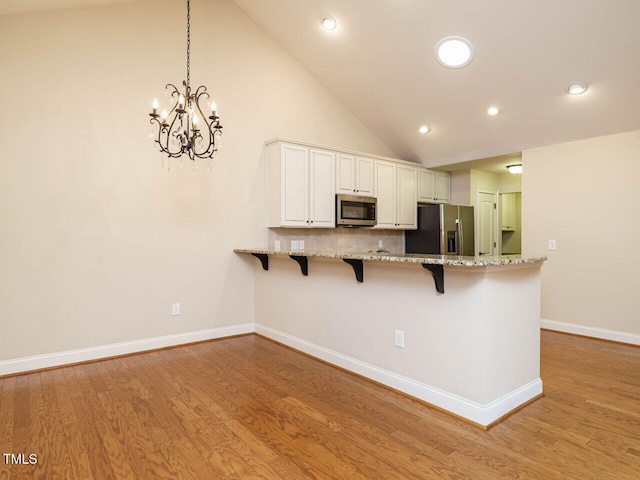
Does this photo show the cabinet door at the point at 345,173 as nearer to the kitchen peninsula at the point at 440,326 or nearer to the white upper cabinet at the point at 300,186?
the white upper cabinet at the point at 300,186

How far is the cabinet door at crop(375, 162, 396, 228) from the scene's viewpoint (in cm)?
543

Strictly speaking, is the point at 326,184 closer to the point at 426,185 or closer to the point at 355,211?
the point at 355,211

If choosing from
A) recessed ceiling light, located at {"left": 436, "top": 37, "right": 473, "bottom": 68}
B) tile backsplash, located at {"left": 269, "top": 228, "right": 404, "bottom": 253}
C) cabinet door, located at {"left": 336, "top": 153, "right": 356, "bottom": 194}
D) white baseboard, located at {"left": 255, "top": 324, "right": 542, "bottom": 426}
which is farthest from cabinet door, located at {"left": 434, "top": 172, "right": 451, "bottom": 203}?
white baseboard, located at {"left": 255, "top": 324, "right": 542, "bottom": 426}

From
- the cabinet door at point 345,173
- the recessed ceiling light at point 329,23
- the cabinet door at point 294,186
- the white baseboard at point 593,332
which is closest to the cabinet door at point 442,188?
the cabinet door at point 345,173

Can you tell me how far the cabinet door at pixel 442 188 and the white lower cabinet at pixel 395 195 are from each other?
55cm

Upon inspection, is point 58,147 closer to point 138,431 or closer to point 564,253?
point 138,431

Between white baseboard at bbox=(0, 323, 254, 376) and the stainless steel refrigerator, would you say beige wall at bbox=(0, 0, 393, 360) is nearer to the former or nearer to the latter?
white baseboard at bbox=(0, 323, 254, 376)

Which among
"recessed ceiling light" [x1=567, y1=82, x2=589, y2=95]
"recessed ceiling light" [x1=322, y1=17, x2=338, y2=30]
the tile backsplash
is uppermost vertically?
"recessed ceiling light" [x1=322, y1=17, x2=338, y2=30]

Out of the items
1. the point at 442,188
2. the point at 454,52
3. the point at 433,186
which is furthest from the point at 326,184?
the point at 442,188

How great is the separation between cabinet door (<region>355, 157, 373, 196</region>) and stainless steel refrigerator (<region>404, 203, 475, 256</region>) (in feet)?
3.67

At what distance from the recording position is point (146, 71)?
385cm

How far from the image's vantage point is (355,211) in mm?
5090

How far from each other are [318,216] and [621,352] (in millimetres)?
3474

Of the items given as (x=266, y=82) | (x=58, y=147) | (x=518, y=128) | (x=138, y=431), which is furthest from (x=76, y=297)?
(x=518, y=128)
